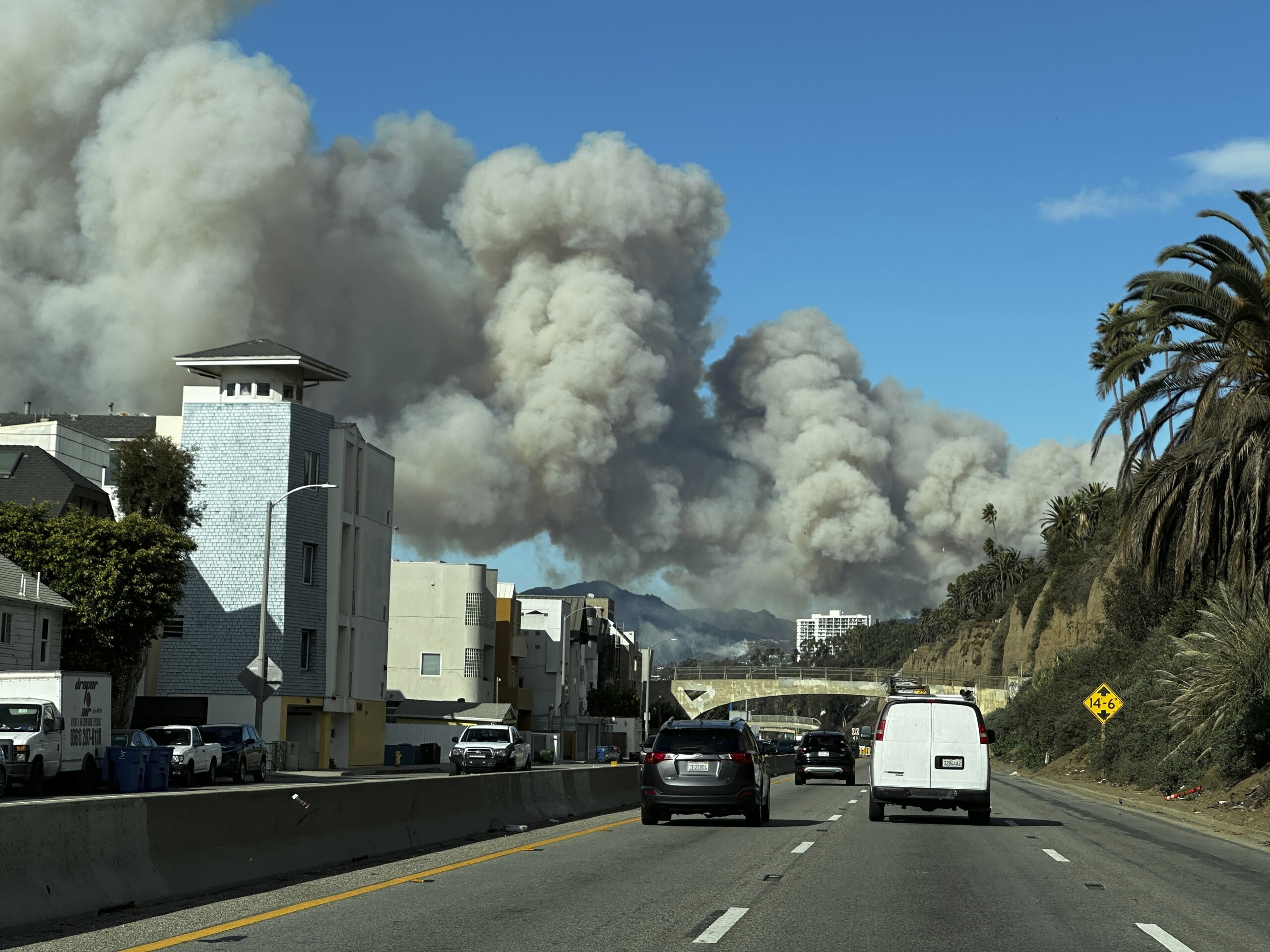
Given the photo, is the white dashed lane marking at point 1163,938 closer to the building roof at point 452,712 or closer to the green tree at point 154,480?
the green tree at point 154,480

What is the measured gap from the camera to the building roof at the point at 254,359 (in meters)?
70.8

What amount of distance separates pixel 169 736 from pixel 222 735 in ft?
9.91

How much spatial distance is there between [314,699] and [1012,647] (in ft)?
219

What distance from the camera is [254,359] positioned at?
70750mm

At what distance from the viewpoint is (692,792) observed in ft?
71.4

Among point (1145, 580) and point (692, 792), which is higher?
point (1145, 580)

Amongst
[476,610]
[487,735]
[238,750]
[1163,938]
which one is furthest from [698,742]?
[476,610]

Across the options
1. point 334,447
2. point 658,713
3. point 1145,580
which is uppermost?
point 334,447

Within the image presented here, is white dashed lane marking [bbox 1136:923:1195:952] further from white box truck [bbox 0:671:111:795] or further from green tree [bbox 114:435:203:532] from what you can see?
green tree [bbox 114:435:203:532]

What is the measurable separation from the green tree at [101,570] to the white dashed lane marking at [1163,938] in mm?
42690

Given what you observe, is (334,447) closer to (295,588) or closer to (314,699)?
(295,588)

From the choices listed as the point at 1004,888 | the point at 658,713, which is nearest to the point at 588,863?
the point at 1004,888

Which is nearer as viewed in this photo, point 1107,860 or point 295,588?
point 1107,860

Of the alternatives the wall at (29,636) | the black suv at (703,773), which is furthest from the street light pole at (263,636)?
the black suv at (703,773)
